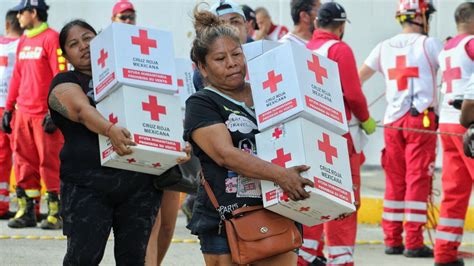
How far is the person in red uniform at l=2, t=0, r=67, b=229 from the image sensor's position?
10.4 meters

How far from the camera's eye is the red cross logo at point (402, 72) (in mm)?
9672

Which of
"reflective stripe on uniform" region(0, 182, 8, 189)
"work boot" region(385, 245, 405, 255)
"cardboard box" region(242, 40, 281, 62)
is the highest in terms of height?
"cardboard box" region(242, 40, 281, 62)

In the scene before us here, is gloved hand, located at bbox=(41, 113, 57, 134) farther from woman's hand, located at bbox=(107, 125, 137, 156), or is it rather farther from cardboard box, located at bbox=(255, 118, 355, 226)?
cardboard box, located at bbox=(255, 118, 355, 226)

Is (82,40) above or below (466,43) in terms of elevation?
above

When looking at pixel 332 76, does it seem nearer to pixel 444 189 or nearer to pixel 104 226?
pixel 104 226

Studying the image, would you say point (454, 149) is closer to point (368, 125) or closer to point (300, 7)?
point (368, 125)

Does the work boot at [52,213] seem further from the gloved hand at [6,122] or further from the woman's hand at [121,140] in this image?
the woman's hand at [121,140]

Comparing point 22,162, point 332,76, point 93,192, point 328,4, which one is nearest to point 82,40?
point 93,192

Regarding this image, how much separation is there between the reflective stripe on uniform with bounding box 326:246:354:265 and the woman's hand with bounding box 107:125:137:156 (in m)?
2.83

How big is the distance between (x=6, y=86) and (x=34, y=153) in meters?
1.16

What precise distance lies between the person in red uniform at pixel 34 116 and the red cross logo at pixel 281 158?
5.52m

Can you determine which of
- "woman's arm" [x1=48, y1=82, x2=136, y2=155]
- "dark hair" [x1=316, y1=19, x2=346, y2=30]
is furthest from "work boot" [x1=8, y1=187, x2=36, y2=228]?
"woman's arm" [x1=48, y1=82, x2=136, y2=155]

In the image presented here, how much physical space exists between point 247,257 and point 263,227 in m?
0.15

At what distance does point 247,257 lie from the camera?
197 inches
